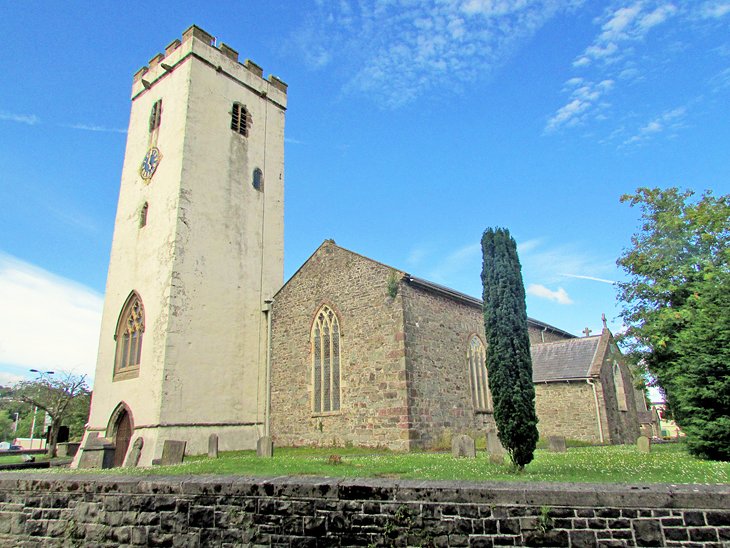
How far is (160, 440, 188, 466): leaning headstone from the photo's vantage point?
16.7 metres

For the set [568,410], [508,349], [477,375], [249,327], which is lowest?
[568,410]

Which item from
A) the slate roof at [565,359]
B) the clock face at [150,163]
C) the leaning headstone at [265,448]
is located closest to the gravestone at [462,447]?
the leaning headstone at [265,448]

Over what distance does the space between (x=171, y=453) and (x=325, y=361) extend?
770 cm

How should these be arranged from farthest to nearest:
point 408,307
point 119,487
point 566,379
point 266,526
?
point 566,379
point 408,307
point 119,487
point 266,526

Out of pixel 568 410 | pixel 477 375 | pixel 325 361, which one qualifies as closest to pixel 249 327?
pixel 325 361

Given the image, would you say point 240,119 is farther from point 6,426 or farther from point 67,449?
point 6,426

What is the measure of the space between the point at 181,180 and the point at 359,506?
20.9 m

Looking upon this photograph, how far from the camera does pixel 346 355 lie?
21203 millimetres

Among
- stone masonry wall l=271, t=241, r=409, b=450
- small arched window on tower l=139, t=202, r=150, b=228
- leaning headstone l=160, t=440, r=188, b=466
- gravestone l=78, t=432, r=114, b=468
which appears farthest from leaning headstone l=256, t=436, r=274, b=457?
small arched window on tower l=139, t=202, r=150, b=228

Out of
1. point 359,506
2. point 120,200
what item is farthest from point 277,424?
point 359,506

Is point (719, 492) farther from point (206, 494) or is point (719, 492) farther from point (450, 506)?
point (206, 494)

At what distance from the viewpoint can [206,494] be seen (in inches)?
245

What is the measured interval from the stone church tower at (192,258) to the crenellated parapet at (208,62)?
73mm

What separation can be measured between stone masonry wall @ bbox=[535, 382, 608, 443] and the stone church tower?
15349 mm
